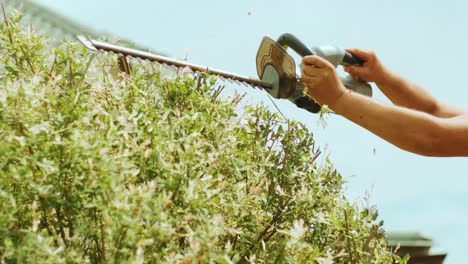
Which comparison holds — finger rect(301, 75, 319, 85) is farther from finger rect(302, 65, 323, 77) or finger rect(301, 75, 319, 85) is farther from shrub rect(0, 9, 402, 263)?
shrub rect(0, 9, 402, 263)

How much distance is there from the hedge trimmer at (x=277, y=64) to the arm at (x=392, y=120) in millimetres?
202

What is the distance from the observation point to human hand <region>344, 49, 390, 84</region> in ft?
12.8

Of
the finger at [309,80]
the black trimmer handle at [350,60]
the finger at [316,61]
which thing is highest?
the black trimmer handle at [350,60]

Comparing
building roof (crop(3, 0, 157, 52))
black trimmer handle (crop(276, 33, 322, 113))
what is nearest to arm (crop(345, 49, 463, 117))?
black trimmer handle (crop(276, 33, 322, 113))

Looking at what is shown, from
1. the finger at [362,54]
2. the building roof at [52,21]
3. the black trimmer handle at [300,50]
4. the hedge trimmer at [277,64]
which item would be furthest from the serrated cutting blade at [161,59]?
the building roof at [52,21]

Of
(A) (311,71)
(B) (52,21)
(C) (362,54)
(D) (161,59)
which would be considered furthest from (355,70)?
(B) (52,21)

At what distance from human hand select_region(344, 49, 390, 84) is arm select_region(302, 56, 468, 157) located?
0.68 meters

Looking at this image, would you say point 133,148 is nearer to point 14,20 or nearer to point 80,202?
point 80,202

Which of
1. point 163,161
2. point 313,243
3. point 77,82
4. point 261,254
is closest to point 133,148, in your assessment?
point 163,161

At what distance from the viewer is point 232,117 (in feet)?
11.7

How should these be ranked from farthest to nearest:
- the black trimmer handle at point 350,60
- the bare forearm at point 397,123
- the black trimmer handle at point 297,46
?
the black trimmer handle at point 350,60
the black trimmer handle at point 297,46
the bare forearm at point 397,123

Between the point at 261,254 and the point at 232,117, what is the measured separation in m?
0.78

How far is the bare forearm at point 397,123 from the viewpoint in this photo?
10.1 ft

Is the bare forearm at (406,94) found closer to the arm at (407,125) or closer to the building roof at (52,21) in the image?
the arm at (407,125)
